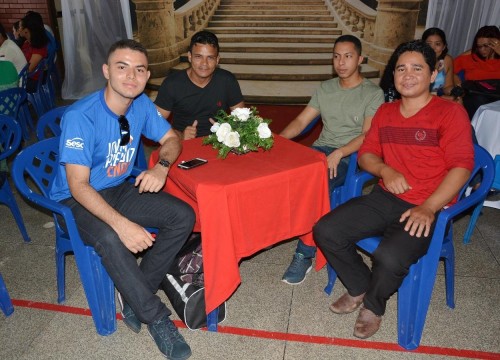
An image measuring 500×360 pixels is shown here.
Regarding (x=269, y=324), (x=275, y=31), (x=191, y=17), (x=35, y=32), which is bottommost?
(x=269, y=324)

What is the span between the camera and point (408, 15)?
5.30m

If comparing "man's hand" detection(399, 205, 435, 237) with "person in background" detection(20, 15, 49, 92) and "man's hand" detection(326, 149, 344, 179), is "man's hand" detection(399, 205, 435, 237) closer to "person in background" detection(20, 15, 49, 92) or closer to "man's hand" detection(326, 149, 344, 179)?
"man's hand" detection(326, 149, 344, 179)

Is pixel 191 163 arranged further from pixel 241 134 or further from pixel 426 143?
pixel 426 143

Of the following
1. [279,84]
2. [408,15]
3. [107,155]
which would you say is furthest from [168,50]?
[107,155]

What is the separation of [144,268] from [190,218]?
13.9 inches

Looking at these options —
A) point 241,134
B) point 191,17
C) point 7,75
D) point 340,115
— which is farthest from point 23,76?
point 340,115

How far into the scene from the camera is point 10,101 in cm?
366

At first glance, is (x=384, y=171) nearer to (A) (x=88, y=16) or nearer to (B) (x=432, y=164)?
(B) (x=432, y=164)

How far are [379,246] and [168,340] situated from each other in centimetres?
113

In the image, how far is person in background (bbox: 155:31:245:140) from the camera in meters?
2.93

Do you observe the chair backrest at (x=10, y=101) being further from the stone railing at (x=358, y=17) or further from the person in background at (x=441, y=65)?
the stone railing at (x=358, y=17)

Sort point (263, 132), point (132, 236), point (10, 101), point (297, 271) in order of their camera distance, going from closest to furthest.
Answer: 1. point (132, 236)
2. point (263, 132)
3. point (297, 271)
4. point (10, 101)

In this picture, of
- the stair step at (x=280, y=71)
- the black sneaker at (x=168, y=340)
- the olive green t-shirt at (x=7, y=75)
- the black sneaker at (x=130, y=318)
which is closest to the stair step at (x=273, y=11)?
the stair step at (x=280, y=71)

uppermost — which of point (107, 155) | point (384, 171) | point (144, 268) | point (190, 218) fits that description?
point (107, 155)
